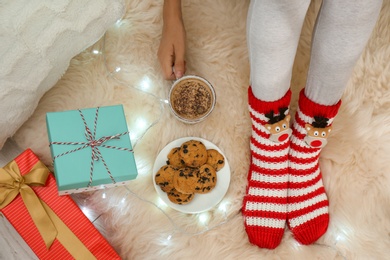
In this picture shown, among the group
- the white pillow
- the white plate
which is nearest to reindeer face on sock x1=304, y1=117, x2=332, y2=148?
the white plate

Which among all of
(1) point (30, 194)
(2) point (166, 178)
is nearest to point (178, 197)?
(2) point (166, 178)

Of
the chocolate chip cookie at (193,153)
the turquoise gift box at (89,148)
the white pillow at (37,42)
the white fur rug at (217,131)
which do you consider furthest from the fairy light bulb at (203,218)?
the white pillow at (37,42)

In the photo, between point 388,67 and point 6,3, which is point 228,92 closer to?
point 388,67

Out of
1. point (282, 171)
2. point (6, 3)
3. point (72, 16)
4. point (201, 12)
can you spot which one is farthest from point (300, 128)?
point (6, 3)

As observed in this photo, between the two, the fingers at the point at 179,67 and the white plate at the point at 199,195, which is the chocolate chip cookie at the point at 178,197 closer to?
the white plate at the point at 199,195

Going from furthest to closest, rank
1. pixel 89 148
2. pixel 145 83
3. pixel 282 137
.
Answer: pixel 145 83 < pixel 282 137 < pixel 89 148

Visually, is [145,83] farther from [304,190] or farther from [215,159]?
[304,190]

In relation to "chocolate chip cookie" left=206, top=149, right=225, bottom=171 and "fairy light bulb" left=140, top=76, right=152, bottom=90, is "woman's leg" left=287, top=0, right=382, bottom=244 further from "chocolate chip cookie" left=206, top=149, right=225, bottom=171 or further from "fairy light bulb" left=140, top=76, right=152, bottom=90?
"fairy light bulb" left=140, top=76, right=152, bottom=90
